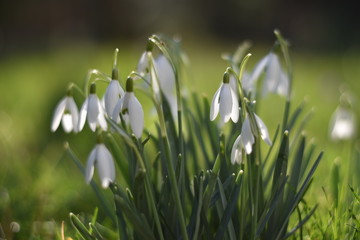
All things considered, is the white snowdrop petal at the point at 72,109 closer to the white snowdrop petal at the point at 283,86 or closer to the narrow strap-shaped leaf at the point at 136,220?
the narrow strap-shaped leaf at the point at 136,220

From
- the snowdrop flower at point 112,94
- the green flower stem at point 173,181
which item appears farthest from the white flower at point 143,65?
the green flower stem at point 173,181

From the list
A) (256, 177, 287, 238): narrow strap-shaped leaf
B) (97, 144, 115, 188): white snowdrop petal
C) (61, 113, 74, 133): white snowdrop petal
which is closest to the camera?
(97, 144, 115, 188): white snowdrop petal

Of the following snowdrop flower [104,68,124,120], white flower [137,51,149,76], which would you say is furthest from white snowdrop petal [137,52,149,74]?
snowdrop flower [104,68,124,120]

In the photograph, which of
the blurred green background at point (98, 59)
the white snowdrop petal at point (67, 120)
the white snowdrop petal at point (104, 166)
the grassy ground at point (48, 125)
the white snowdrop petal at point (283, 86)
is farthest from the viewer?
the blurred green background at point (98, 59)

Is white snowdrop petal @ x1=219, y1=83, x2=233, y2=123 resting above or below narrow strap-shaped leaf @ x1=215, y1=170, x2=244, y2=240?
above

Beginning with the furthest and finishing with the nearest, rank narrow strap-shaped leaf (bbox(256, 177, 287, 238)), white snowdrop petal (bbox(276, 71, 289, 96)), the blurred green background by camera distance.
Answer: the blurred green background < white snowdrop petal (bbox(276, 71, 289, 96)) < narrow strap-shaped leaf (bbox(256, 177, 287, 238))

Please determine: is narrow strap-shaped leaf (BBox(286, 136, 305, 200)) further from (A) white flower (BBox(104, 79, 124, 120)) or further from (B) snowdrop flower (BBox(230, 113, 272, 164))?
(A) white flower (BBox(104, 79, 124, 120))

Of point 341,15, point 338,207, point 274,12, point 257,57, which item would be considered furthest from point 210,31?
point 338,207
